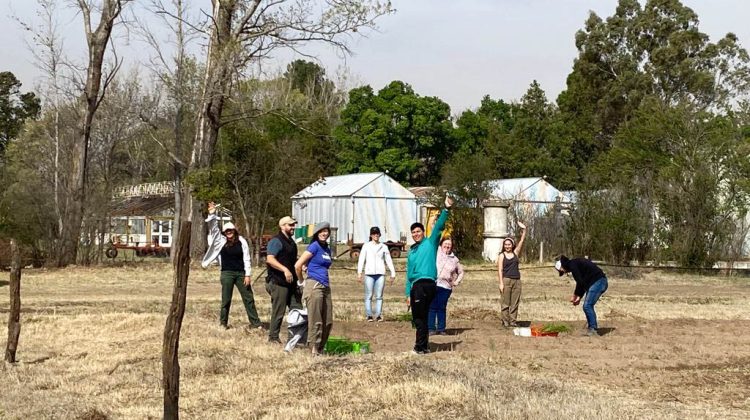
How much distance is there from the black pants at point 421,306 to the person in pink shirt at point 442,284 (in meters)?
2.82

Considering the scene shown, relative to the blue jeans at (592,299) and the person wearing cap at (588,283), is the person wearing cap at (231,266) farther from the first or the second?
the blue jeans at (592,299)

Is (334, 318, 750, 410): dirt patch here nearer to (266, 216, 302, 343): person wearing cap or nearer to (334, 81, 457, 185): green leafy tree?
(266, 216, 302, 343): person wearing cap

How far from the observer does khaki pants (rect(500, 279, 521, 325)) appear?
53.9ft

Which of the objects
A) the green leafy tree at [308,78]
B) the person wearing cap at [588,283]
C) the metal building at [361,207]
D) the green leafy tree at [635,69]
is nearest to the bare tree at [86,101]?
the metal building at [361,207]

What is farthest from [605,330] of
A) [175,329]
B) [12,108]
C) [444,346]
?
[12,108]

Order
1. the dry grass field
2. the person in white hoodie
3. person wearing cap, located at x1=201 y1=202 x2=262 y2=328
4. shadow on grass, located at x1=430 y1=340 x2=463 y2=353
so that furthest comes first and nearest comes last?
the person in white hoodie → person wearing cap, located at x1=201 y1=202 x2=262 y2=328 → shadow on grass, located at x1=430 y1=340 x2=463 y2=353 → the dry grass field

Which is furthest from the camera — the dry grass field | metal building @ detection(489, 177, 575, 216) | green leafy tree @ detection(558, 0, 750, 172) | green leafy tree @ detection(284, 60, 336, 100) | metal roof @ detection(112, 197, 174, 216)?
green leafy tree @ detection(284, 60, 336, 100)

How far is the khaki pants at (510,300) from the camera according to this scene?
1642 centimetres

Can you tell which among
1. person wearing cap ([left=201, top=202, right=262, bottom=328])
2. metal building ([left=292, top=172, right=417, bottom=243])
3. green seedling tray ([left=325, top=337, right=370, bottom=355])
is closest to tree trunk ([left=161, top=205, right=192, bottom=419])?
green seedling tray ([left=325, top=337, right=370, bottom=355])

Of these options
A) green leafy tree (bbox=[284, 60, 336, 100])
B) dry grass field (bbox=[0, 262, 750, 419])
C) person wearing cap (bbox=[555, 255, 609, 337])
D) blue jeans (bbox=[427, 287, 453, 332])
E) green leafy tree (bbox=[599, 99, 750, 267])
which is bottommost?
dry grass field (bbox=[0, 262, 750, 419])

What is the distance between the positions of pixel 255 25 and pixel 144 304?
14.6 meters

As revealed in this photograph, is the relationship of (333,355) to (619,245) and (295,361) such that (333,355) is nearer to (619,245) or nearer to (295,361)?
(295,361)

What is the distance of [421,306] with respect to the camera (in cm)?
1269

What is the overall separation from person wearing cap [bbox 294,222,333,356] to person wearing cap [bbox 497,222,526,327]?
4711 mm
